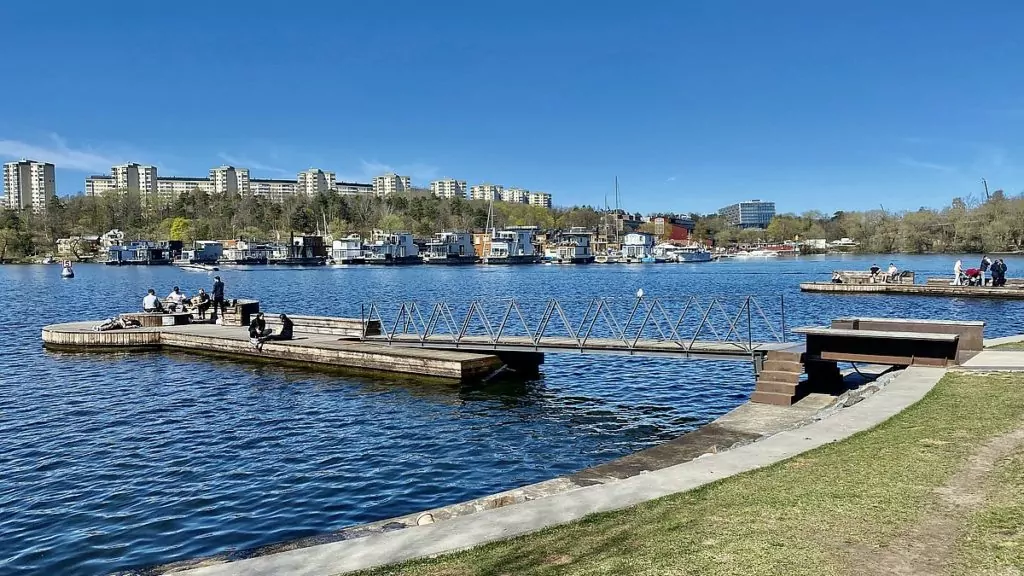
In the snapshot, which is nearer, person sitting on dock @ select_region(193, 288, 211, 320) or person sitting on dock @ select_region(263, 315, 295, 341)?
person sitting on dock @ select_region(263, 315, 295, 341)

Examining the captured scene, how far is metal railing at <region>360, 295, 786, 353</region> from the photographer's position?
2352 cm

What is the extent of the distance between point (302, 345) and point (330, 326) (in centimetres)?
429

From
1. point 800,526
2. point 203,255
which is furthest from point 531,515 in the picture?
point 203,255

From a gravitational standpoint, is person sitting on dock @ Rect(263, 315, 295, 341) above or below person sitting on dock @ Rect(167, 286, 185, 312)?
below

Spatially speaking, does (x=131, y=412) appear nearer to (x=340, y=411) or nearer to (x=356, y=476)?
(x=340, y=411)

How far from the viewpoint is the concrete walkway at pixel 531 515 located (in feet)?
23.9

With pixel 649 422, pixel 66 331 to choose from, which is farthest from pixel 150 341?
pixel 649 422

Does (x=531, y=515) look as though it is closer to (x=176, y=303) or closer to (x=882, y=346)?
(x=882, y=346)

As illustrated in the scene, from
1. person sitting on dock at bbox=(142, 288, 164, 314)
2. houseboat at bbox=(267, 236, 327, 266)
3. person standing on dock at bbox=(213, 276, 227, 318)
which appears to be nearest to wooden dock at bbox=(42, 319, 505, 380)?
person standing on dock at bbox=(213, 276, 227, 318)

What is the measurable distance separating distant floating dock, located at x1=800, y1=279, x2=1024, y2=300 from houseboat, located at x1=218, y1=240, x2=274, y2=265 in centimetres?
15068

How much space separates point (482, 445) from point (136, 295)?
73.4 meters

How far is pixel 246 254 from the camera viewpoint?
188 meters

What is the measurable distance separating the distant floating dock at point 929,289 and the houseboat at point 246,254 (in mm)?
150682

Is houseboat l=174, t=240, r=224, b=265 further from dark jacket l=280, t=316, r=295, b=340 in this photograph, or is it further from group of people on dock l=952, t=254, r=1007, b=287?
group of people on dock l=952, t=254, r=1007, b=287
